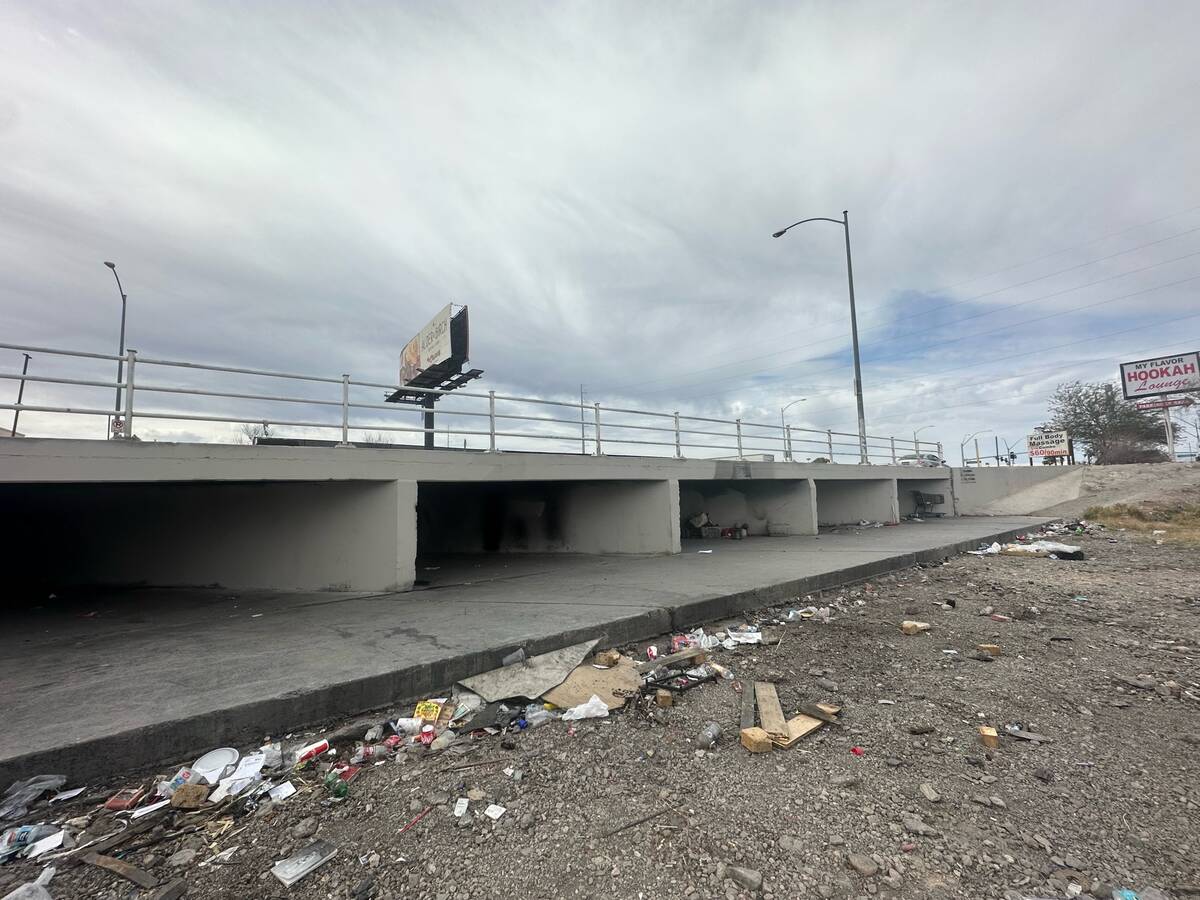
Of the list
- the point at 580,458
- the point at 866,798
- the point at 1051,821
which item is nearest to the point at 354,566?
the point at 580,458

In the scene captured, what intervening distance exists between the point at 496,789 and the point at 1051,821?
114 inches

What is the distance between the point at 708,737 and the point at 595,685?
116 centimetres

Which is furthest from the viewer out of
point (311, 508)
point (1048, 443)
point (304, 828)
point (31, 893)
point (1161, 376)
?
point (1048, 443)

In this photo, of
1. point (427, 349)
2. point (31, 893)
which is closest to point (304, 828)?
point (31, 893)

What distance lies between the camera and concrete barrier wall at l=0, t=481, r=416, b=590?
27.4ft

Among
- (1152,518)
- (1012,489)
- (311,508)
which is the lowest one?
(1152,518)

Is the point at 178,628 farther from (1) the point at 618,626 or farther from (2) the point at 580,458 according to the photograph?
(2) the point at 580,458

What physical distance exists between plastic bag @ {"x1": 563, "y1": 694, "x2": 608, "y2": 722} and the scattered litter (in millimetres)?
1771

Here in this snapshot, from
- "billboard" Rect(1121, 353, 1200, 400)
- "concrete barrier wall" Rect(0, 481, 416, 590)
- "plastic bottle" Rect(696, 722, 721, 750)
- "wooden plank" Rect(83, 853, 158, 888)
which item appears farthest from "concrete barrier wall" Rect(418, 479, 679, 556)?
"billboard" Rect(1121, 353, 1200, 400)

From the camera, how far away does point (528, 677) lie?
4.59 meters

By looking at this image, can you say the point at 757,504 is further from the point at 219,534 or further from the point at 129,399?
the point at 129,399

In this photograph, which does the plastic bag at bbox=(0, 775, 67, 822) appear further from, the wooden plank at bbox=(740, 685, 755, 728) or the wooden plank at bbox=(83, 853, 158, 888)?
the wooden plank at bbox=(740, 685, 755, 728)

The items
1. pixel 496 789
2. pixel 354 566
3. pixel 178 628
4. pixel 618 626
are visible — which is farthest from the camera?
pixel 354 566

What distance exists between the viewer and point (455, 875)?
2480 mm
